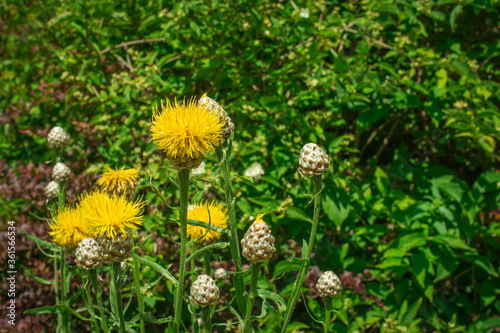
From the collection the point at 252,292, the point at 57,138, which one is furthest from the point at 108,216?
the point at 57,138

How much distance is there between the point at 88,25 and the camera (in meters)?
2.86

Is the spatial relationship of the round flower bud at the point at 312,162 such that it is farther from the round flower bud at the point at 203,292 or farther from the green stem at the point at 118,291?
the green stem at the point at 118,291

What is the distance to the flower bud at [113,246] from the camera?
3.70 ft

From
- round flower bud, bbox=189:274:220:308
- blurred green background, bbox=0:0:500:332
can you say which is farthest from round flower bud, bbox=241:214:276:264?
blurred green background, bbox=0:0:500:332

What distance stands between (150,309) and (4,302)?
1022 millimetres

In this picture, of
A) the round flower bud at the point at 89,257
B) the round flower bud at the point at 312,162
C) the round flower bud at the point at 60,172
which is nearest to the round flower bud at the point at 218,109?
the round flower bud at the point at 312,162

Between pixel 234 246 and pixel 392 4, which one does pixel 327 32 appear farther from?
pixel 234 246

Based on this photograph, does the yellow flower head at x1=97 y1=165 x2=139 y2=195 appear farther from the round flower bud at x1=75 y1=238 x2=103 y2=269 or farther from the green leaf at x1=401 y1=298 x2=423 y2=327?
the green leaf at x1=401 y1=298 x2=423 y2=327

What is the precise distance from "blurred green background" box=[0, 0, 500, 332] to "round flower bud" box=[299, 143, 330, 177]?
2.73 ft

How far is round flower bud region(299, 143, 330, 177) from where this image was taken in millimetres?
1200

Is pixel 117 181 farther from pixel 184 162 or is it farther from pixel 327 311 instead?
pixel 327 311

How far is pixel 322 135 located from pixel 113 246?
1.47 meters

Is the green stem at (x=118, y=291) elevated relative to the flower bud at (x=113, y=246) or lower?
lower

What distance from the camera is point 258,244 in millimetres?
1135
